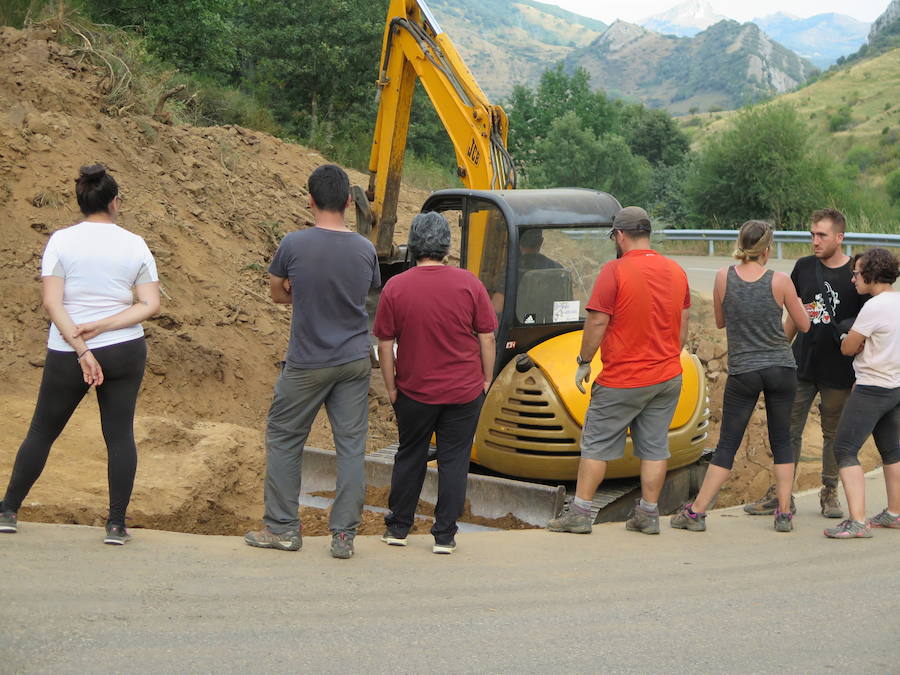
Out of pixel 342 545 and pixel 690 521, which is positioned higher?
pixel 690 521

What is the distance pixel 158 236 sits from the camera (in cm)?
1176

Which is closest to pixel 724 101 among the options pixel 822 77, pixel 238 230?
pixel 822 77

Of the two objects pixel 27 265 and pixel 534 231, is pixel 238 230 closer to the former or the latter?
pixel 27 265


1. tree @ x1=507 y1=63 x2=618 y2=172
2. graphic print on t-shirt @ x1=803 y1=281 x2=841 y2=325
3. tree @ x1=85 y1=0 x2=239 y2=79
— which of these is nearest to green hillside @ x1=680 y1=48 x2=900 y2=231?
tree @ x1=507 y1=63 x2=618 y2=172

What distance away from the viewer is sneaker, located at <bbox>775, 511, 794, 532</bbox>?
6699 millimetres

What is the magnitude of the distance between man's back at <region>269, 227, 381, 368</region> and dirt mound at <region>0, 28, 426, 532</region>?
2408mm

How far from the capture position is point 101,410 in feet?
17.5

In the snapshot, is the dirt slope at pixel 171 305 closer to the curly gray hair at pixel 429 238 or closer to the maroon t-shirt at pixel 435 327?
the maroon t-shirt at pixel 435 327

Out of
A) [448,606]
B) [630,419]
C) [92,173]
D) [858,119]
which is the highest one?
[858,119]

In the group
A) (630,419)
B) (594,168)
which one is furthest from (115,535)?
(594,168)

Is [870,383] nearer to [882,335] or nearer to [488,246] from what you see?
[882,335]

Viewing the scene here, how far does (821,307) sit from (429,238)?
9.63 ft

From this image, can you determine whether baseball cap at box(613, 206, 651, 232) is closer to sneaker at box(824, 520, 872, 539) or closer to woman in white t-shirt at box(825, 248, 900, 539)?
woman in white t-shirt at box(825, 248, 900, 539)

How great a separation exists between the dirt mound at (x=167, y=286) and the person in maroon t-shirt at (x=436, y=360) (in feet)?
8.06
